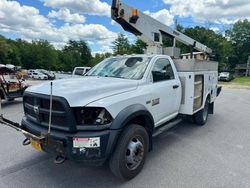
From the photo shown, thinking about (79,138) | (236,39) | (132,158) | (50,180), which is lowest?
(50,180)

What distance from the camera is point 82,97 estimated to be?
9.42 ft

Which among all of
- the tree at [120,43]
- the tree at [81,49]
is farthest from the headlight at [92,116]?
the tree at [81,49]

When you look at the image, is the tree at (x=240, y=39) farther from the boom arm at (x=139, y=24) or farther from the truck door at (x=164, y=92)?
the truck door at (x=164, y=92)

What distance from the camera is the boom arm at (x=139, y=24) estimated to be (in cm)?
519

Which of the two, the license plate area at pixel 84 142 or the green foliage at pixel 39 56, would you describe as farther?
the green foliage at pixel 39 56

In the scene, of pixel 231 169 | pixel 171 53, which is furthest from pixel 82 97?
pixel 171 53

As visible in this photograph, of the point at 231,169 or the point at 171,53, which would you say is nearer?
the point at 231,169

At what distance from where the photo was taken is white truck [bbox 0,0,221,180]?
9.21 ft

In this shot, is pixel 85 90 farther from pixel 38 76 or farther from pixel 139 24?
pixel 38 76

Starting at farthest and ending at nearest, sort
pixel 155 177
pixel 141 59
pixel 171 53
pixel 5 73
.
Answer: pixel 5 73 < pixel 171 53 < pixel 141 59 < pixel 155 177

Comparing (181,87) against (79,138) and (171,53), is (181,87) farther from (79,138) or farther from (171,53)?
(79,138)

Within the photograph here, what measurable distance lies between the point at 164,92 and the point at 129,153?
1496mm

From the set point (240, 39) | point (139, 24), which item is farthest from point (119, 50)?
point (139, 24)

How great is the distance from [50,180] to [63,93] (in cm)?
140
